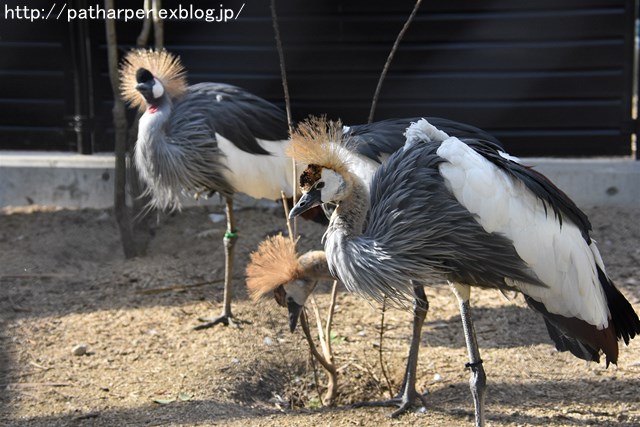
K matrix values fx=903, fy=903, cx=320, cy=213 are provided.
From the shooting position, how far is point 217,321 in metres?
3.92

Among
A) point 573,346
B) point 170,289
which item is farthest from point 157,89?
point 573,346

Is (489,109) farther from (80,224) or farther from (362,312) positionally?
(80,224)

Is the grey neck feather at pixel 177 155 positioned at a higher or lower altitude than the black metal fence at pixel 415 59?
lower

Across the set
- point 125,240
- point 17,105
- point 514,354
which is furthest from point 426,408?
point 17,105

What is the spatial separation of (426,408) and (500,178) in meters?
0.93

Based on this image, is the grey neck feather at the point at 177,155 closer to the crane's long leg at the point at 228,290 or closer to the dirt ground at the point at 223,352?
the crane's long leg at the point at 228,290

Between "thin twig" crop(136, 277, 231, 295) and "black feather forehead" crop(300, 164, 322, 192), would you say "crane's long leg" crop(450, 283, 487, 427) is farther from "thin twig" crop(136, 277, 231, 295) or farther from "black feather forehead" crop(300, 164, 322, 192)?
"thin twig" crop(136, 277, 231, 295)

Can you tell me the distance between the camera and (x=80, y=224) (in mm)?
5035

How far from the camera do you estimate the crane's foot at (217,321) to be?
387 cm

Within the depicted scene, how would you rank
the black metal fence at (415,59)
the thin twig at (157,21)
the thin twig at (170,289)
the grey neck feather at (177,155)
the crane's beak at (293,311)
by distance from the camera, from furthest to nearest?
the black metal fence at (415,59) < the thin twig at (157,21) < the thin twig at (170,289) < the grey neck feather at (177,155) < the crane's beak at (293,311)

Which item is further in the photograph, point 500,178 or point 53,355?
point 53,355

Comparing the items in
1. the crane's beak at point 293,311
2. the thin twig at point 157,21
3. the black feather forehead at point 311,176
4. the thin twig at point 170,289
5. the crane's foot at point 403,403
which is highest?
the thin twig at point 157,21

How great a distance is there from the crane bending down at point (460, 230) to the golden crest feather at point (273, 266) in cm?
52

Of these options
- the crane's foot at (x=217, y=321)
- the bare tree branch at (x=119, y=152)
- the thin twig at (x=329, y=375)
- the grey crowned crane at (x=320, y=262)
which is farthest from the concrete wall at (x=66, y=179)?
the thin twig at (x=329, y=375)
